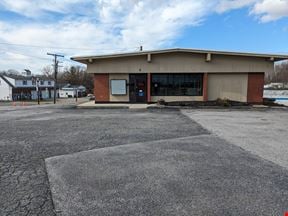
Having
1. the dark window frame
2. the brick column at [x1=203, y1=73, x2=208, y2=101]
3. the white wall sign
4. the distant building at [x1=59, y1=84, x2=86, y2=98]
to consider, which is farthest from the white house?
the brick column at [x1=203, y1=73, x2=208, y2=101]

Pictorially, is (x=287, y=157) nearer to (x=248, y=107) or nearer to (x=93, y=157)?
(x=93, y=157)

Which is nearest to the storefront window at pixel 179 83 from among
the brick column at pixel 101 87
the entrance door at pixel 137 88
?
the entrance door at pixel 137 88

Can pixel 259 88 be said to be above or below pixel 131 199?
above

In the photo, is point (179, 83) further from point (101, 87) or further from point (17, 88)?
point (17, 88)

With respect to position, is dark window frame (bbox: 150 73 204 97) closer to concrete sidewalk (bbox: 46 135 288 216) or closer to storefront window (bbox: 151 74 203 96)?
storefront window (bbox: 151 74 203 96)

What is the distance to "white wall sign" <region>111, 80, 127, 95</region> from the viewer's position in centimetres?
1772

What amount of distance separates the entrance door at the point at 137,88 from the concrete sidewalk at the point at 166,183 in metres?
12.6

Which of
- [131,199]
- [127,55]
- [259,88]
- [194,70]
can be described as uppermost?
[127,55]

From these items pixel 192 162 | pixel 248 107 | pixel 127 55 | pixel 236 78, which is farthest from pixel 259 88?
pixel 192 162

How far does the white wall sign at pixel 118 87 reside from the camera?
17.7 meters

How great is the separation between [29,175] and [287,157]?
5.32 metres

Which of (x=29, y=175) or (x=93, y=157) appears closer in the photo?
(x=29, y=175)

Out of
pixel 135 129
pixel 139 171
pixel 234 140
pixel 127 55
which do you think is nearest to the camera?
pixel 139 171

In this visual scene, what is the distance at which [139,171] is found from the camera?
4.16 meters
